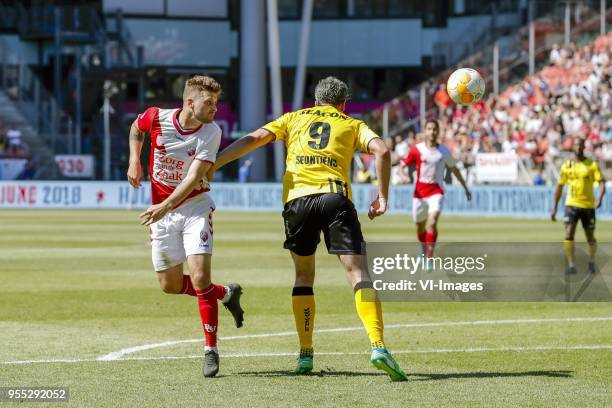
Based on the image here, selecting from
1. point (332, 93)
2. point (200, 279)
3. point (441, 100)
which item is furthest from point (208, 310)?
point (441, 100)

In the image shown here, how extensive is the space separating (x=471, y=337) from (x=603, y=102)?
30905 millimetres

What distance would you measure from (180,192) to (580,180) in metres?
10.6

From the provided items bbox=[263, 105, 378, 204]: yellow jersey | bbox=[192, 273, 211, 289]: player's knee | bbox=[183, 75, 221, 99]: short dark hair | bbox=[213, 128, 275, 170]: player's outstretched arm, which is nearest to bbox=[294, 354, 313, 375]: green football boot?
bbox=[192, 273, 211, 289]: player's knee

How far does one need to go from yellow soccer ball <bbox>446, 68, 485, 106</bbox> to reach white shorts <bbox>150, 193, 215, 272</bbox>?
13.6 feet

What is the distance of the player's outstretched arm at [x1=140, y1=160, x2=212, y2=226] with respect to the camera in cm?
971

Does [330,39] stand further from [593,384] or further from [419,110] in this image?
[593,384]

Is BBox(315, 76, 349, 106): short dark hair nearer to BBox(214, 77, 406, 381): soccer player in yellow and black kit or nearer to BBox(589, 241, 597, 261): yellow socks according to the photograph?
BBox(214, 77, 406, 381): soccer player in yellow and black kit

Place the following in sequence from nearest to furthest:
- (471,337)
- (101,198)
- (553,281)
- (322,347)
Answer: (322,347) → (471,337) → (553,281) → (101,198)

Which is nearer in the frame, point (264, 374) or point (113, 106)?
point (264, 374)

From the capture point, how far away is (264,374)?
9.84m

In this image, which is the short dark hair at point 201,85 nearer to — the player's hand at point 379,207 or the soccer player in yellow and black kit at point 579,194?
the player's hand at point 379,207

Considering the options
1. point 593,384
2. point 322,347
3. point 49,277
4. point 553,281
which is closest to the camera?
point 593,384

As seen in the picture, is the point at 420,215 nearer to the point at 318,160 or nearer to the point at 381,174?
the point at 318,160

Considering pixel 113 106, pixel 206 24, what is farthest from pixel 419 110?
pixel 206 24
